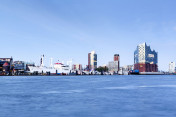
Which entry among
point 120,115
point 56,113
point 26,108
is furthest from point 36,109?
point 120,115

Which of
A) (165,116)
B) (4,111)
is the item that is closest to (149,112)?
(165,116)

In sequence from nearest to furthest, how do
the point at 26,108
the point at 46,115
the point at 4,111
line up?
the point at 46,115 → the point at 4,111 → the point at 26,108

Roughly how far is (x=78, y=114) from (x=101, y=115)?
2557 millimetres

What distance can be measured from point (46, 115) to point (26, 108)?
516 cm

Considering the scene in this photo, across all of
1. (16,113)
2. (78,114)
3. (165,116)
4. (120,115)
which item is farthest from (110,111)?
(16,113)

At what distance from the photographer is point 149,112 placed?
24703 mm

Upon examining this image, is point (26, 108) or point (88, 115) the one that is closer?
point (88, 115)

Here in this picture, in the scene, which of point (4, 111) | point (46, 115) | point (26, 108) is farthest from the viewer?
point (26, 108)

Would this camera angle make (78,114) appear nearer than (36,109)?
Yes

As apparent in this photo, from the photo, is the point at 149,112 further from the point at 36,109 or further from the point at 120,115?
the point at 36,109

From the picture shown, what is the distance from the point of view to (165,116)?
23031 millimetres

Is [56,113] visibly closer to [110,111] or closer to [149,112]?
[110,111]

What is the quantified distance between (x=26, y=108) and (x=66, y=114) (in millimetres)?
6364

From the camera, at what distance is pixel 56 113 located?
77.5 ft
